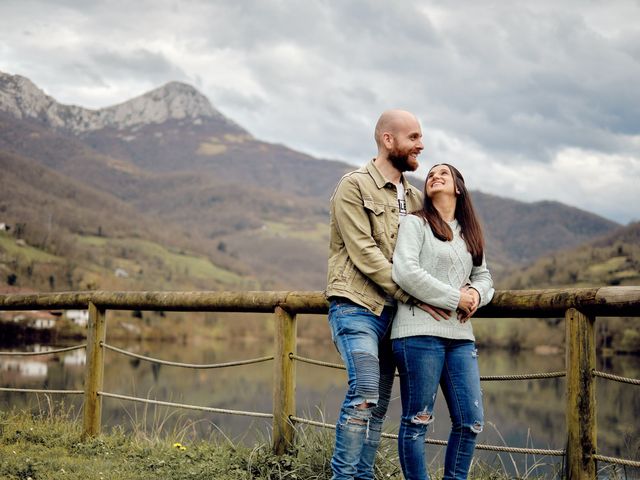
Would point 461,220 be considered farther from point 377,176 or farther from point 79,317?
point 79,317

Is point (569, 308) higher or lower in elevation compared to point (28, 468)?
higher

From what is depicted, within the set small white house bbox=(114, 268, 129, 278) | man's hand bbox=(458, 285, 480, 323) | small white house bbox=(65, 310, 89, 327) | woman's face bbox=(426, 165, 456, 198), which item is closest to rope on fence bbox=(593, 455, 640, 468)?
man's hand bbox=(458, 285, 480, 323)

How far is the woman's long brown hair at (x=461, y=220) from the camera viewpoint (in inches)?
123

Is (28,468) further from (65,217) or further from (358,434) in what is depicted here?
(65,217)

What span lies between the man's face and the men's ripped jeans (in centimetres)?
68

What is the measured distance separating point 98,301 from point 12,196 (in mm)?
130726

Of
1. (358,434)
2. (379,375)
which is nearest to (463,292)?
(379,375)

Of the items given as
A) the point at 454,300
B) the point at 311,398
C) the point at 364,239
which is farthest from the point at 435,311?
the point at 311,398

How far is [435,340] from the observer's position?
9.82 ft

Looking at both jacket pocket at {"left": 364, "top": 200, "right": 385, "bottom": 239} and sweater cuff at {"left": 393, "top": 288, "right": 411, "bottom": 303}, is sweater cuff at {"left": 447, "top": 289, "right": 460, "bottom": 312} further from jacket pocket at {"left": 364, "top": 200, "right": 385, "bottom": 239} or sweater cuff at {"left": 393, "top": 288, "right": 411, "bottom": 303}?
jacket pocket at {"left": 364, "top": 200, "right": 385, "bottom": 239}

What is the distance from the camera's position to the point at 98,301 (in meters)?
5.32

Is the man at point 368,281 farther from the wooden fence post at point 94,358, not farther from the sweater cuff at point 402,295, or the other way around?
the wooden fence post at point 94,358

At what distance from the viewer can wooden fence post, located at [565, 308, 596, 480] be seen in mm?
3127

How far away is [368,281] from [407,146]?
634mm
